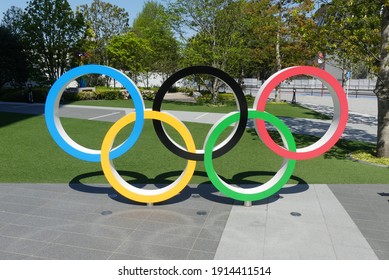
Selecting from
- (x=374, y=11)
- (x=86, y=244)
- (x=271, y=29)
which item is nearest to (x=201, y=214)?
(x=86, y=244)

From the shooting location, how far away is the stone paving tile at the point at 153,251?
5348 millimetres

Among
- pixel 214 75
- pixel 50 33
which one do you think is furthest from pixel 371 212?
pixel 50 33

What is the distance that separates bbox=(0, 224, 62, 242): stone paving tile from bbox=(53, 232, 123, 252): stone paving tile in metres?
0.18

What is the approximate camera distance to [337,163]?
11.1 meters

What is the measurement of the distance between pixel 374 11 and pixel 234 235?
924 centimetres

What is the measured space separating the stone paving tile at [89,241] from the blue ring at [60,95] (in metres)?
1.83

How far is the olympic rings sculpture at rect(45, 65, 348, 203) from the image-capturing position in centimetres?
695

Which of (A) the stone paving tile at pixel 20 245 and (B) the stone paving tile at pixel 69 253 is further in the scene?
(A) the stone paving tile at pixel 20 245

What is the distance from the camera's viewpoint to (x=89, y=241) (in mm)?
5820

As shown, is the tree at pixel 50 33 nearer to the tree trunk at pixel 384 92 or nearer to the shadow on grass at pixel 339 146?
the shadow on grass at pixel 339 146

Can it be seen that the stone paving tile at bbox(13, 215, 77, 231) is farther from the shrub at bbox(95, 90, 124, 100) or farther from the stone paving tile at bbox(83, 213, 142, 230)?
the shrub at bbox(95, 90, 124, 100)


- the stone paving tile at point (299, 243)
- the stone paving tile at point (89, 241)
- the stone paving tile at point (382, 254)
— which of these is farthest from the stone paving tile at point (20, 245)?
the stone paving tile at point (382, 254)

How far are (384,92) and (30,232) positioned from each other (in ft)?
35.0
